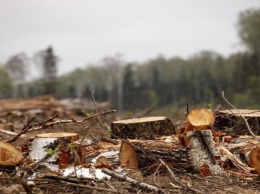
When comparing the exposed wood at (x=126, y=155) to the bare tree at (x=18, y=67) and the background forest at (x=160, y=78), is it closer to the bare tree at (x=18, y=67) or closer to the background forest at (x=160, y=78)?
the background forest at (x=160, y=78)

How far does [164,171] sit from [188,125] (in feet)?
2.09

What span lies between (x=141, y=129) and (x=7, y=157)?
1.79m

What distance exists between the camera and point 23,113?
15617mm

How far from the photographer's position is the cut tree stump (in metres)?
6.09

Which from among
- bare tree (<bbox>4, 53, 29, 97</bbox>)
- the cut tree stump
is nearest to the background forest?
bare tree (<bbox>4, 53, 29, 97</bbox>)

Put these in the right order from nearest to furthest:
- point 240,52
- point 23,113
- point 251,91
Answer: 1. point 23,113
2. point 251,91
3. point 240,52

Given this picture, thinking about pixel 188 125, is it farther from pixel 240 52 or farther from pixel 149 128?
pixel 240 52

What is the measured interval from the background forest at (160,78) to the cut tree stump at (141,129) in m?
20.0

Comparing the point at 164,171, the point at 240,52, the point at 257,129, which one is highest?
the point at 240,52

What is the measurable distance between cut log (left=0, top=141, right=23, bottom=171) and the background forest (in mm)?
20959

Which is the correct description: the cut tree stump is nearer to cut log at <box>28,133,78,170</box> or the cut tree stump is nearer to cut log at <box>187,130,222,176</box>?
cut log at <box>28,133,78,170</box>

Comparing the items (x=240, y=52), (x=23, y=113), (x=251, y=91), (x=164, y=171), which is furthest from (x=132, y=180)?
(x=240, y=52)

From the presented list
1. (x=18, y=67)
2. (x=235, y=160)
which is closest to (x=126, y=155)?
(x=235, y=160)

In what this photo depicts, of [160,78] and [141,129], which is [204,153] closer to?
[141,129]
